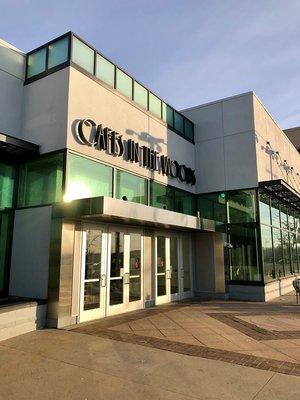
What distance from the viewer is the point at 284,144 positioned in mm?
19844

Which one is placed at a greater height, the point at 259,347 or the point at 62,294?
the point at 62,294

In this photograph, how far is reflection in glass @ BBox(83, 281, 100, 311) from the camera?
9266 mm

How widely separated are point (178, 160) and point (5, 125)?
281 inches

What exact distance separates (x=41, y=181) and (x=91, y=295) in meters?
3.46

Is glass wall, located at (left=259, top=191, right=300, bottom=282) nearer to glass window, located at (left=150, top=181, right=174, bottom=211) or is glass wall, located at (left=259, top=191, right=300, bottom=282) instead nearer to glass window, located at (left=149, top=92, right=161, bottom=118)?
glass window, located at (left=150, top=181, right=174, bottom=211)

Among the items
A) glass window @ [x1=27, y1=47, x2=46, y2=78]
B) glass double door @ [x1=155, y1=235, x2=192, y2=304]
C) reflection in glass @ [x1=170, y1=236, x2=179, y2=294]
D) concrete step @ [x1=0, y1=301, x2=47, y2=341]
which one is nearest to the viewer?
concrete step @ [x1=0, y1=301, x2=47, y2=341]

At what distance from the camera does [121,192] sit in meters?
11.4

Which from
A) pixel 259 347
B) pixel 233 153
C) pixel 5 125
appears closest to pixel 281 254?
pixel 233 153

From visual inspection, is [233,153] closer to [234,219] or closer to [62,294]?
[234,219]

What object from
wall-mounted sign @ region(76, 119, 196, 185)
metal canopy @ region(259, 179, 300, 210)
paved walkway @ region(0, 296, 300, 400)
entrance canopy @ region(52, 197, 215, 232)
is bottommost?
paved walkway @ region(0, 296, 300, 400)

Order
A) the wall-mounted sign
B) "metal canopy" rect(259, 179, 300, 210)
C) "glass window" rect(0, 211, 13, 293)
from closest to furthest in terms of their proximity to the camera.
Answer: "glass window" rect(0, 211, 13, 293) < the wall-mounted sign < "metal canopy" rect(259, 179, 300, 210)

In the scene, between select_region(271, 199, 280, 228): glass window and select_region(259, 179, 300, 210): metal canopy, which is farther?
select_region(271, 199, 280, 228): glass window

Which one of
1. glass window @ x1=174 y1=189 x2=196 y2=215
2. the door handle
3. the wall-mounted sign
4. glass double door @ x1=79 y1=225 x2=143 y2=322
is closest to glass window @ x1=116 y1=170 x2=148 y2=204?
the wall-mounted sign

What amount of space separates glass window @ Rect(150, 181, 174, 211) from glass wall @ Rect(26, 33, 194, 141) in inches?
117
